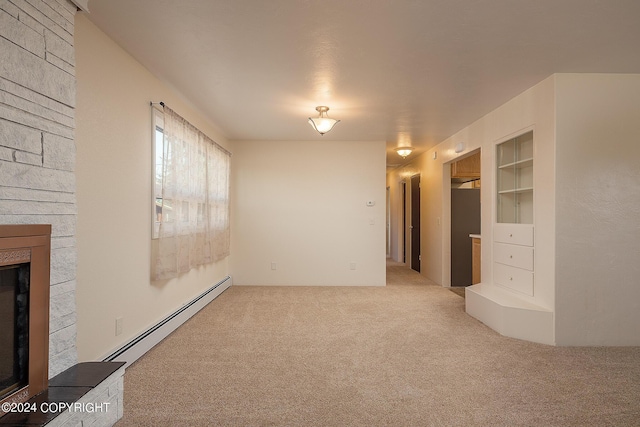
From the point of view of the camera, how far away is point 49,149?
1883mm

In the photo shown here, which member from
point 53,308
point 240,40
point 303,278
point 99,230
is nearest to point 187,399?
point 53,308

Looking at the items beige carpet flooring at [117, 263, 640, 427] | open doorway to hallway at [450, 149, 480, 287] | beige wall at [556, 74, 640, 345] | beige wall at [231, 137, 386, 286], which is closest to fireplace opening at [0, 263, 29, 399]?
beige carpet flooring at [117, 263, 640, 427]

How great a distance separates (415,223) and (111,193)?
254 inches

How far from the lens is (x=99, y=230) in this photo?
2.59 meters

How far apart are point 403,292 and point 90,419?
4.64 m

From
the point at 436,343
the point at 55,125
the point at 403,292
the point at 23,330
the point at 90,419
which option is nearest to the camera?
the point at 23,330

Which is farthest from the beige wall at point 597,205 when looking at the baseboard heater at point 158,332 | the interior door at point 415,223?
the interior door at point 415,223

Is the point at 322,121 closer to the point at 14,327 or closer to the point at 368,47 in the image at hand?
the point at 368,47

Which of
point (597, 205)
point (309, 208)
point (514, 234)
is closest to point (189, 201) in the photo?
point (309, 208)

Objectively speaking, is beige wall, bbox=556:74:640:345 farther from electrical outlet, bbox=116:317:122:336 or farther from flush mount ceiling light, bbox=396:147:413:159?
electrical outlet, bbox=116:317:122:336

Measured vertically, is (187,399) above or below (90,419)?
below

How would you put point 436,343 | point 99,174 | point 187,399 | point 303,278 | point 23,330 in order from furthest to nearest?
point 303,278, point 436,343, point 99,174, point 187,399, point 23,330

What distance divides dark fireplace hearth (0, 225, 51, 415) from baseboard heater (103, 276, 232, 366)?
0.96 metres

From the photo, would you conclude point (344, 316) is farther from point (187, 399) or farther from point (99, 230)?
point (99, 230)
